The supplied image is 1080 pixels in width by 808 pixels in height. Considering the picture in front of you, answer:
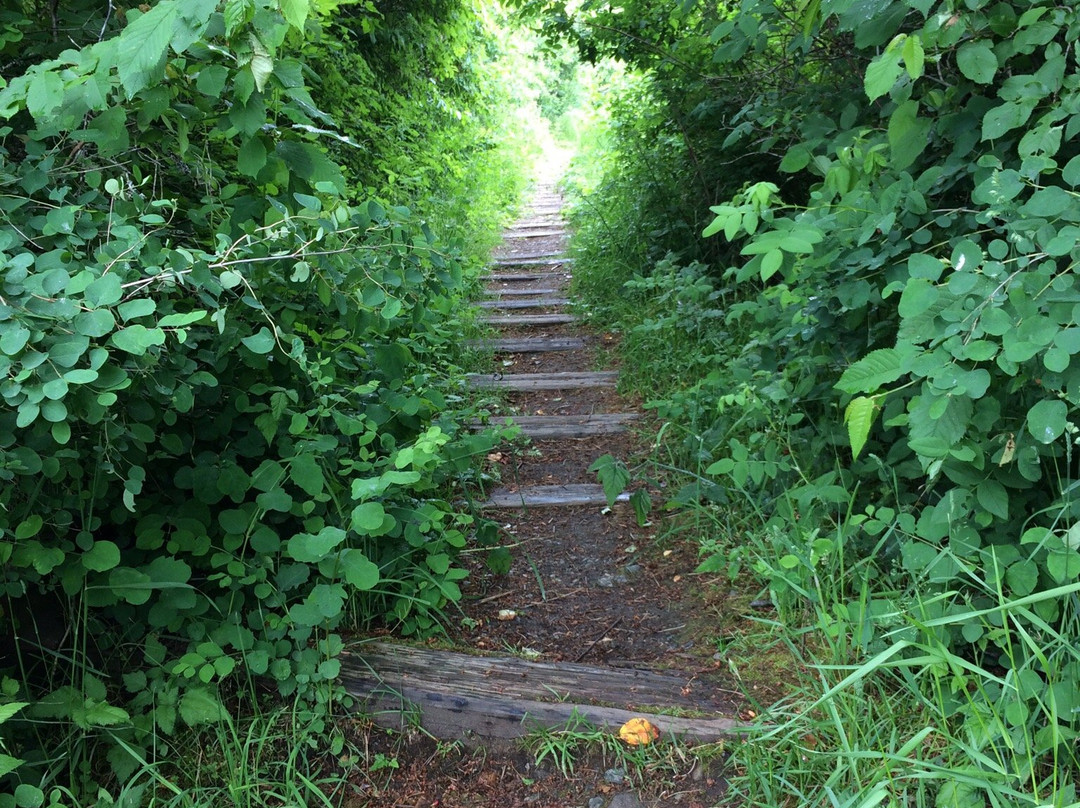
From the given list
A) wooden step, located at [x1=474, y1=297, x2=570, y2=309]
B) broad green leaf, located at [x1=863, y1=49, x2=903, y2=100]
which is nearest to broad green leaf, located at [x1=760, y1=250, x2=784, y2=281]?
broad green leaf, located at [x1=863, y1=49, x2=903, y2=100]

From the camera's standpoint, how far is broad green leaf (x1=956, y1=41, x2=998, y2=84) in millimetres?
1872

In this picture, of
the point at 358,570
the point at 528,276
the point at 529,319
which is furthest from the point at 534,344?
the point at 358,570

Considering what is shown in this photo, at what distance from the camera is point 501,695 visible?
2.09 m

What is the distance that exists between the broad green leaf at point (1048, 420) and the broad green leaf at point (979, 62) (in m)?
0.87

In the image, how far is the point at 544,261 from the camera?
745 cm

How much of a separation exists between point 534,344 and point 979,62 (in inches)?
145

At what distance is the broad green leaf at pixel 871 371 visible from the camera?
6.06 ft

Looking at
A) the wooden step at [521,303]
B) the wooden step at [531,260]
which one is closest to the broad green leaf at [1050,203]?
the wooden step at [521,303]

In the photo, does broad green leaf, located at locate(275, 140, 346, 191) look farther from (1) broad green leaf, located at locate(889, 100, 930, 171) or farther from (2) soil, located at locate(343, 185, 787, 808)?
(1) broad green leaf, located at locate(889, 100, 930, 171)

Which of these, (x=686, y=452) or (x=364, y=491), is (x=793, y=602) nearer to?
(x=686, y=452)

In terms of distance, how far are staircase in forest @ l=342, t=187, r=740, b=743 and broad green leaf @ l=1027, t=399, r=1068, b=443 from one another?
1.05 metres

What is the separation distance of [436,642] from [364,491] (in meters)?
0.67

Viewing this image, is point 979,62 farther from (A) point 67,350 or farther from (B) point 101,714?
(B) point 101,714

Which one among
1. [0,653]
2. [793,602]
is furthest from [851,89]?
[0,653]
